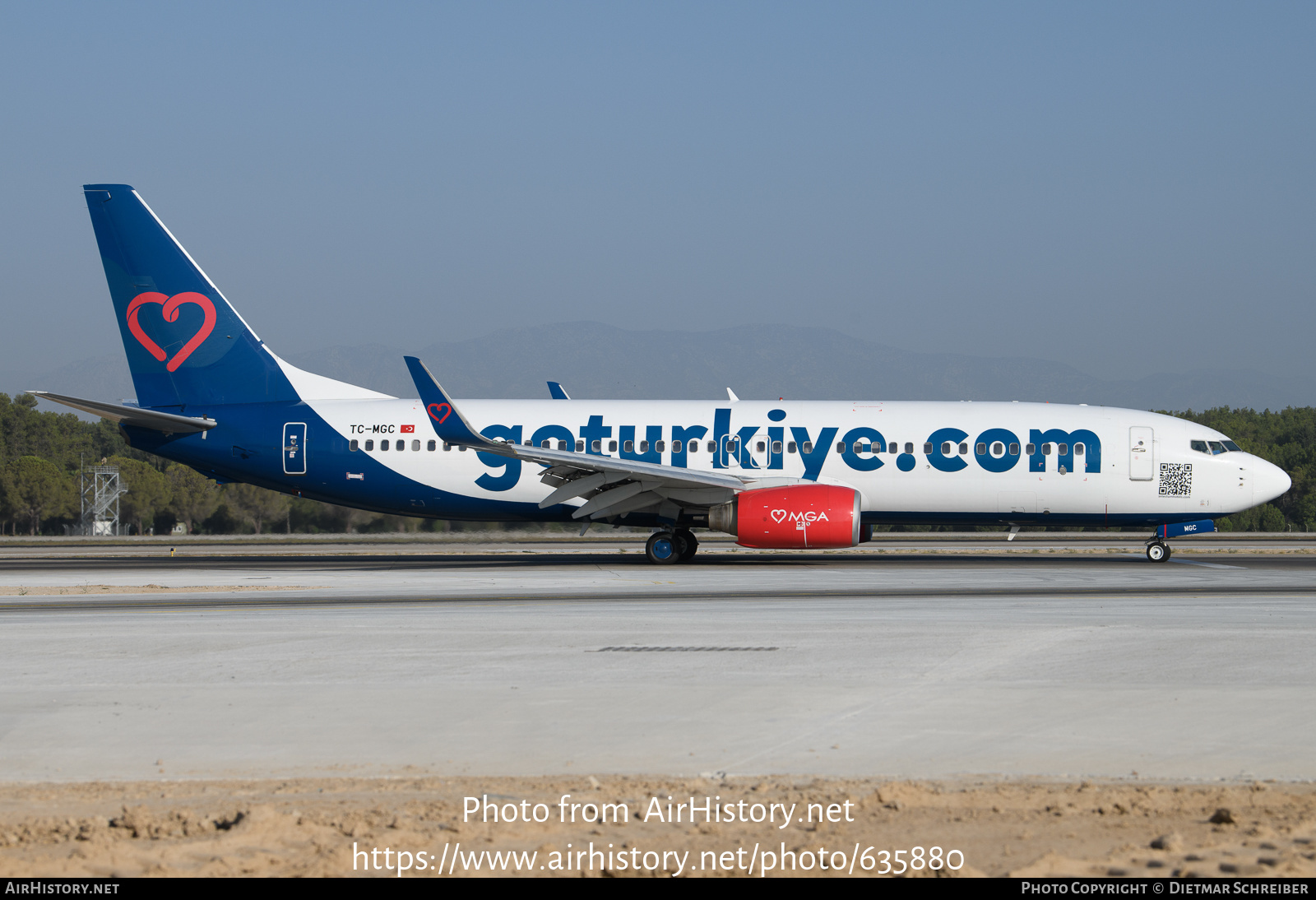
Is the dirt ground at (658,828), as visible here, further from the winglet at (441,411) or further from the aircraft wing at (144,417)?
the aircraft wing at (144,417)

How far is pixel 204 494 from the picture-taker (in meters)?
67.7

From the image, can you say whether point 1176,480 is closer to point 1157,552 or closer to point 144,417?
point 1157,552

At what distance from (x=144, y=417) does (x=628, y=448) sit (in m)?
11.5

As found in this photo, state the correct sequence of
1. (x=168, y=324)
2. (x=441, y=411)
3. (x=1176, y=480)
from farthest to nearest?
Result: (x=168, y=324), (x=1176, y=480), (x=441, y=411)

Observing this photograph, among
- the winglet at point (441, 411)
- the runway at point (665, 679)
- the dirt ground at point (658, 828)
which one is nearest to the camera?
the dirt ground at point (658, 828)

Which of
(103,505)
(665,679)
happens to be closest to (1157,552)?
(665,679)

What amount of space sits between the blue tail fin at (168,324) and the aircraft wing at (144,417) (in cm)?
97

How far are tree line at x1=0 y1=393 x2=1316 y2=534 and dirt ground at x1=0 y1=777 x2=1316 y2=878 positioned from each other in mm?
34877

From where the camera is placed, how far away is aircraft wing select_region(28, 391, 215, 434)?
84.5 feet

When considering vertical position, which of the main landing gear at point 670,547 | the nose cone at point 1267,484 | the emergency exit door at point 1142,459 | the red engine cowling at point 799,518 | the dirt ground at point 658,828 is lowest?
the dirt ground at point 658,828

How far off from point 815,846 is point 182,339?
26.2m

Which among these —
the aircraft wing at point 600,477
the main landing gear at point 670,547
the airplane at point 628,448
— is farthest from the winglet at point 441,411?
the main landing gear at point 670,547

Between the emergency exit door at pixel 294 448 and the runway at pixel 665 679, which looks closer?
the runway at pixel 665 679

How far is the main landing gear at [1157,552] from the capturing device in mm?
26125
